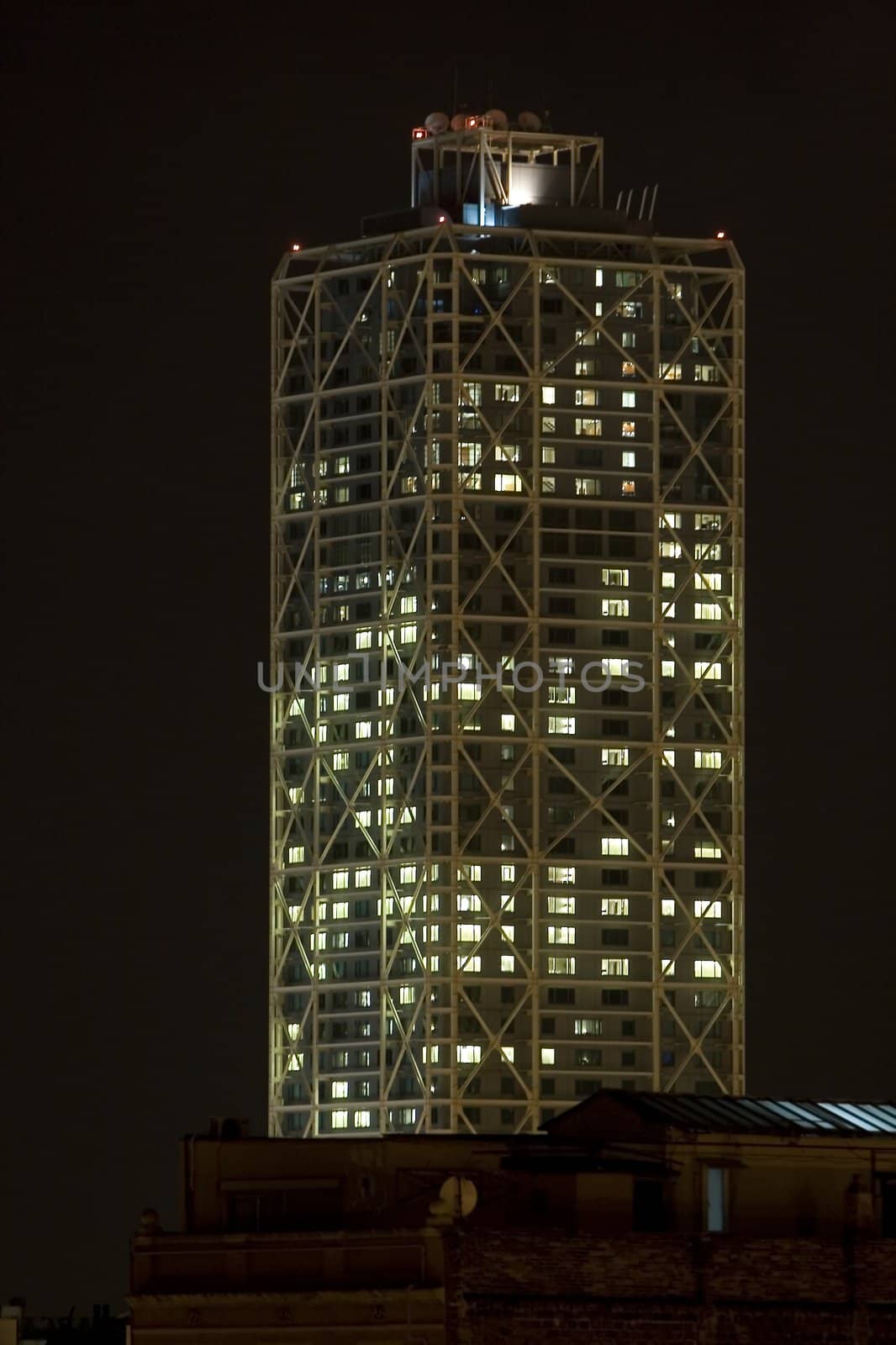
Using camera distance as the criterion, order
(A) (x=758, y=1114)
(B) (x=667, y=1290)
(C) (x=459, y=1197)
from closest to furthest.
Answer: (B) (x=667, y=1290) < (C) (x=459, y=1197) < (A) (x=758, y=1114)

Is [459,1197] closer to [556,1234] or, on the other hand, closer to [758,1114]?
[556,1234]

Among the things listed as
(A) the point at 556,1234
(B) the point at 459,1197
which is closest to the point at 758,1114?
(B) the point at 459,1197

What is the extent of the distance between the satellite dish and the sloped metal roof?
783cm

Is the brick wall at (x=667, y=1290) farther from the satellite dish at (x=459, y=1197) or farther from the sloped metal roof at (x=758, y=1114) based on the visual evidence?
the sloped metal roof at (x=758, y=1114)

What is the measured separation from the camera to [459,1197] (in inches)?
3396

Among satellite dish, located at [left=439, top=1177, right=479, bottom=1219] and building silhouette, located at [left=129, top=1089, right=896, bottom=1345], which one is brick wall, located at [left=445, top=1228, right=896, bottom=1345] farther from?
satellite dish, located at [left=439, top=1177, right=479, bottom=1219]

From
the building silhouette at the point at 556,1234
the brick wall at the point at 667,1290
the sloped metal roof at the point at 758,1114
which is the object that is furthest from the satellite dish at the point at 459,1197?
the sloped metal roof at the point at 758,1114

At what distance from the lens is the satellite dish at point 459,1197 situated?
85938 millimetres

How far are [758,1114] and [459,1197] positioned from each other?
12466mm

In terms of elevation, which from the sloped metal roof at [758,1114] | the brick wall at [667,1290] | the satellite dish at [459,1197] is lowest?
the brick wall at [667,1290]

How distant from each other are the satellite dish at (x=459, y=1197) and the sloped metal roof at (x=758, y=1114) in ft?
25.7

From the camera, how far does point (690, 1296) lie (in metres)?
83.7

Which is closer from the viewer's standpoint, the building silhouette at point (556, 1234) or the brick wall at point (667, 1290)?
the brick wall at point (667, 1290)

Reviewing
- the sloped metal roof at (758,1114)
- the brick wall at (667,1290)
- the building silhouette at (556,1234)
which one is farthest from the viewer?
the sloped metal roof at (758,1114)
